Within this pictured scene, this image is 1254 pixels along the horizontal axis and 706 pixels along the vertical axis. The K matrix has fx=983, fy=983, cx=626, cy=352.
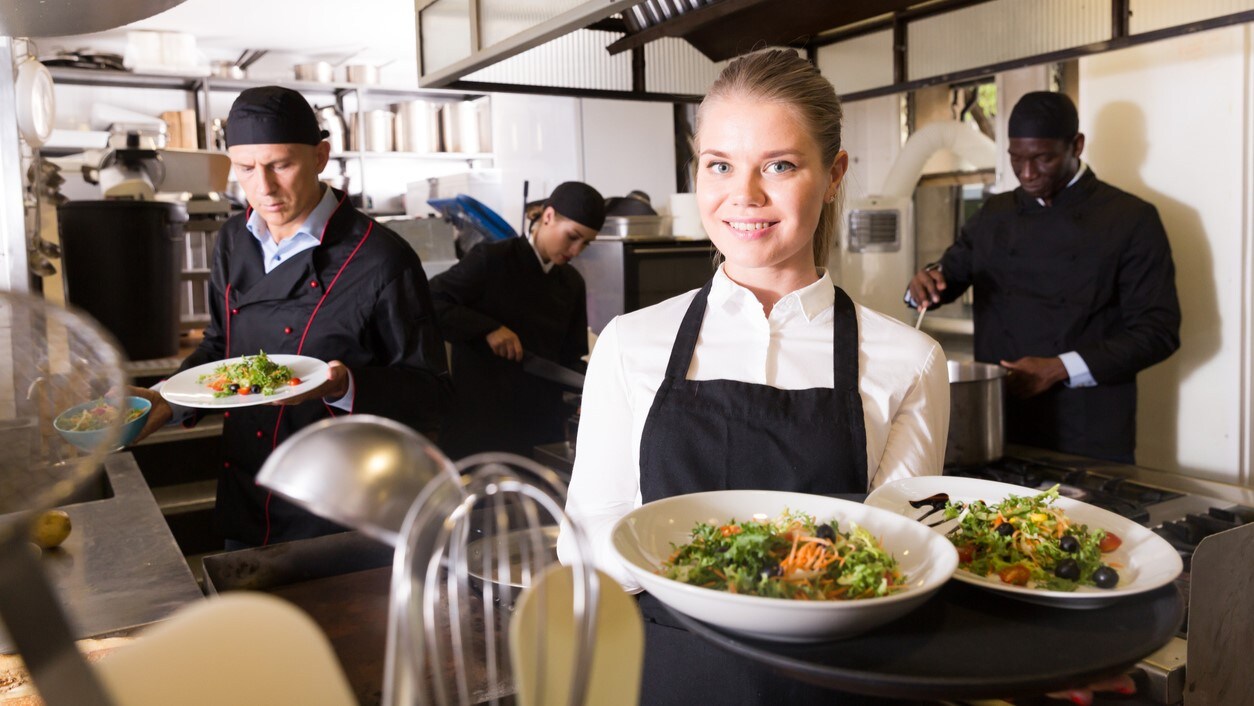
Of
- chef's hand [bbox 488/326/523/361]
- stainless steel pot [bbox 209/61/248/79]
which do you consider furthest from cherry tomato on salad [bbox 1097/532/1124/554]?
stainless steel pot [bbox 209/61/248/79]

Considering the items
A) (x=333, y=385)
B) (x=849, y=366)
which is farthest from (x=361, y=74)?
(x=849, y=366)

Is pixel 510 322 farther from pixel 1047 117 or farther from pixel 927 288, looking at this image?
pixel 1047 117

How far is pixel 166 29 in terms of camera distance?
254 inches

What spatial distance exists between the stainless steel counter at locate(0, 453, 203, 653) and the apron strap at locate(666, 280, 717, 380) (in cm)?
82

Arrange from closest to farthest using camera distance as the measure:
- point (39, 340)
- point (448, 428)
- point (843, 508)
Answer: point (39, 340)
point (843, 508)
point (448, 428)

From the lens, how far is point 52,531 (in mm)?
1668

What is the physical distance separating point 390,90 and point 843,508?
6747mm

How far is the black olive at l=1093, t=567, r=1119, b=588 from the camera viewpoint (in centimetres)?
86

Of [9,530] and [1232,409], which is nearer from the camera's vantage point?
[9,530]

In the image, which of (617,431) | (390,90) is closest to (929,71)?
(617,431)

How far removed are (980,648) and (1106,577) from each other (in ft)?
0.60

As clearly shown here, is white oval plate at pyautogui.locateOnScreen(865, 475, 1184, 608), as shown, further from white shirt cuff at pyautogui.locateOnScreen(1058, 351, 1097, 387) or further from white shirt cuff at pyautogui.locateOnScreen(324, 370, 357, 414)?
white shirt cuff at pyautogui.locateOnScreen(1058, 351, 1097, 387)

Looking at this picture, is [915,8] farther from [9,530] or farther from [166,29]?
[166,29]

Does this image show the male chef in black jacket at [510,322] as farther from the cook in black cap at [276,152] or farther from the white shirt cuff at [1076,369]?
the white shirt cuff at [1076,369]
